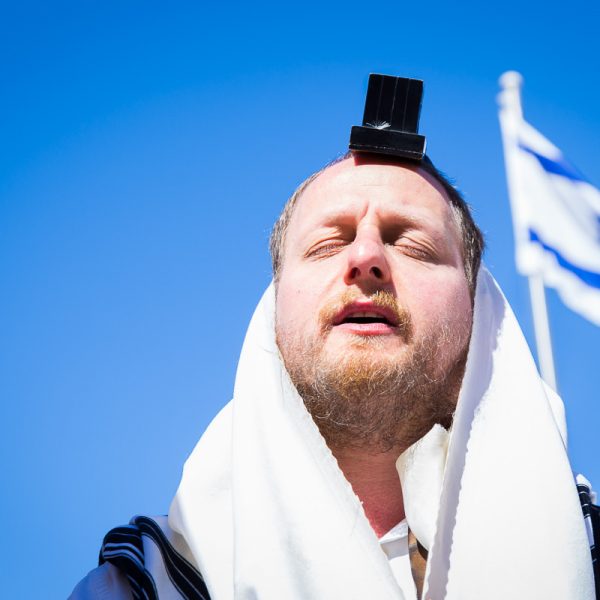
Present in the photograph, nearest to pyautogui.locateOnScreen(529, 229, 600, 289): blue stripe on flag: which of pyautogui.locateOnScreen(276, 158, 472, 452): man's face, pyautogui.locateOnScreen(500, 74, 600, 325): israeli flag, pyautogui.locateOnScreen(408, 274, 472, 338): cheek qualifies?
pyautogui.locateOnScreen(500, 74, 600, 325): israeli flag

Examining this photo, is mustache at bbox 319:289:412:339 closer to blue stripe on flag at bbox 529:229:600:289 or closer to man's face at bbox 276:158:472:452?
man's face at bbox 276:158:472:452

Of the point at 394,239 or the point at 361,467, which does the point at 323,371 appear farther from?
the point at 394,239

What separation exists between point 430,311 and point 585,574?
0.85m

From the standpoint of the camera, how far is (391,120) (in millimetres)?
2629

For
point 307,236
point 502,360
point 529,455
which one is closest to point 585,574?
point 529,455

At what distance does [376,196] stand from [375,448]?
904 mm

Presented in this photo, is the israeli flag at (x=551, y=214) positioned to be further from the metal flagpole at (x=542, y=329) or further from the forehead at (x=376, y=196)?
the forehead at (x=376, y=196)

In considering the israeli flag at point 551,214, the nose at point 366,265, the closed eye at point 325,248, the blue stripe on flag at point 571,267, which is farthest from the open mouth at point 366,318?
the blue stripe on flag at point 571,267

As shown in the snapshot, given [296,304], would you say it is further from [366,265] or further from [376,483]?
[376,483]

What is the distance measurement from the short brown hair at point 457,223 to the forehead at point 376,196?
69 millimetres

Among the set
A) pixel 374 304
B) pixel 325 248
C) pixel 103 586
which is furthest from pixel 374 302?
pixel 103 586

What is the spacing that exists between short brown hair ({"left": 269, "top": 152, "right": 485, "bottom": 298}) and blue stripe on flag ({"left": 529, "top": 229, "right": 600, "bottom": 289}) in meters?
2.19

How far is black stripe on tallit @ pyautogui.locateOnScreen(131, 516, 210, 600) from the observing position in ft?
6.08

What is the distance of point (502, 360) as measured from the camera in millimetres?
2145
